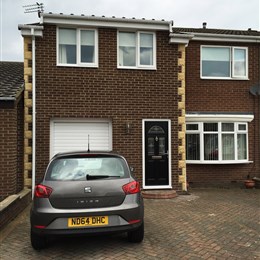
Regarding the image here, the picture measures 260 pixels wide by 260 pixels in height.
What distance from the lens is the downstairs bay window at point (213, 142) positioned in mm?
10820

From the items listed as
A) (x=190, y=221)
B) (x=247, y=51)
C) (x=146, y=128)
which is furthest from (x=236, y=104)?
(x=190, y=221)

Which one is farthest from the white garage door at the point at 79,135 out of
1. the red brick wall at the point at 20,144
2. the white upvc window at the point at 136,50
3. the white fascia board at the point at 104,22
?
the white fascia board at the point at 104,22

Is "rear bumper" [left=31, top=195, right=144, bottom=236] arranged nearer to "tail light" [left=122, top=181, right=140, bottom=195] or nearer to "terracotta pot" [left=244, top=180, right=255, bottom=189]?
"tail light" [left=122, top=181, right=140, bottom=195]

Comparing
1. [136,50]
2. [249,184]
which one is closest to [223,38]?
[136,50]

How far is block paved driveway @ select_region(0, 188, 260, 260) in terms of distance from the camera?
182 inches

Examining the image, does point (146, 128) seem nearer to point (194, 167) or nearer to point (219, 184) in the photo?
point (194, 167)

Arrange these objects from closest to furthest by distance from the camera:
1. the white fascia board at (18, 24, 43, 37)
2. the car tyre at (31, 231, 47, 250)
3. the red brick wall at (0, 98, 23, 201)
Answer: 1. the car tyre at (31, 231, 47, 250)
2. the red brick wall at (0, 98, 23, 201)
3. the white fascia board at (18, 24, 43, 37)

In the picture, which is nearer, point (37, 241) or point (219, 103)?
point (37, 241)

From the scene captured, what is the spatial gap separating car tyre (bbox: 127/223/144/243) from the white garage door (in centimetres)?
457

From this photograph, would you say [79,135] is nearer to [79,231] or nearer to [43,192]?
[43,192]

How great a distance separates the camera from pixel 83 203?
14.8 ft

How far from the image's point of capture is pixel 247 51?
→ 1147 centimetres

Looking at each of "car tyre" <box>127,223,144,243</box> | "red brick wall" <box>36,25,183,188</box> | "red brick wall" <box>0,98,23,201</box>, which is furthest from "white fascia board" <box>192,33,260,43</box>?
"car tyre" <box>127,223,144,243</box>

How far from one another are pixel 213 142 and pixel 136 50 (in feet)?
13.8
